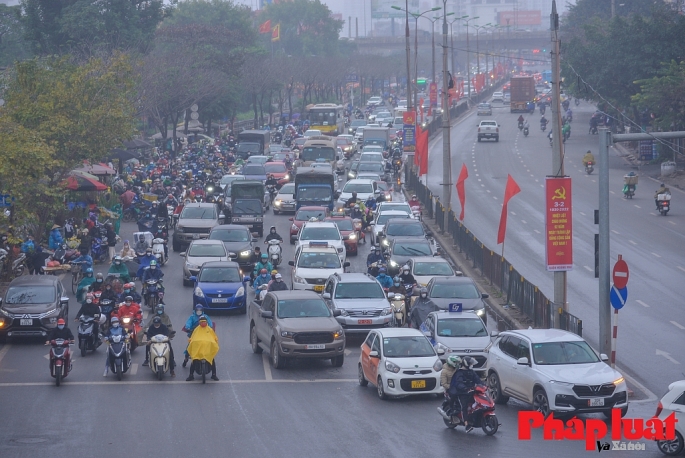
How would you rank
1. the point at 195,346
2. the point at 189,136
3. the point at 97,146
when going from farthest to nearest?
1. the point at 189,136
2. the point at 97,146
3. the point at 195,346

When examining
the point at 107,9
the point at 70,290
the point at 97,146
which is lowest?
the point at 70,290

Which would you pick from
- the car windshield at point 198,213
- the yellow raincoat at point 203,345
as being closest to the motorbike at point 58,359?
the yellow raincoat at point 203,345

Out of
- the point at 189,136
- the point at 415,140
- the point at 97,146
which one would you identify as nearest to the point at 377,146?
the point at 415,140

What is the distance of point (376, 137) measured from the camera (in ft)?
256

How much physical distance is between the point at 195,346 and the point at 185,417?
10.7ft

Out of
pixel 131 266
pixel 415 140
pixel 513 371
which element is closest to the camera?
pixel 513 371

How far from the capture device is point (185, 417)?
58.9 ft

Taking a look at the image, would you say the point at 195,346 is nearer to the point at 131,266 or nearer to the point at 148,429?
the point at 148,429

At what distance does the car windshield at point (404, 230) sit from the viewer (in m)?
37.3

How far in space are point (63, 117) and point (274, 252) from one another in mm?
8755

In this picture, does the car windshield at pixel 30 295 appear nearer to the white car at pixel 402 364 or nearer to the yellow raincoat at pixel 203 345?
the yellow raincoat at pixel 203 345

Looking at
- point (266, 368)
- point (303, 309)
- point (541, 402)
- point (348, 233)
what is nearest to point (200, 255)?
point (348, 233)

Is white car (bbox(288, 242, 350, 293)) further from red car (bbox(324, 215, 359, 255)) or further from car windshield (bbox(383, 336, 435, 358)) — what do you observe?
car windshield (bbox(383, 336, 435, 358))

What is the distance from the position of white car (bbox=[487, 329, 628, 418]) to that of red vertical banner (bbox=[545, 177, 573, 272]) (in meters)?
3.64
